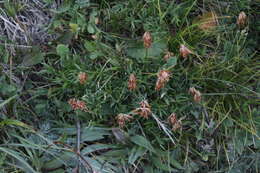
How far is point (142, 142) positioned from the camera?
78.0 inches

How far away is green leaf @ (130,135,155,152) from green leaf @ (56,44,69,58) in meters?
0.53

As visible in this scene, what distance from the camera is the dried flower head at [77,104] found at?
192 cm

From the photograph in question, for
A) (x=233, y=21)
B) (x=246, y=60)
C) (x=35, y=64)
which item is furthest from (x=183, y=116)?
(x=35, y=64)

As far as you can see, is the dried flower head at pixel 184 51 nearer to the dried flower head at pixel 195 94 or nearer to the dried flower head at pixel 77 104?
the dried flower head at pixel 195 94

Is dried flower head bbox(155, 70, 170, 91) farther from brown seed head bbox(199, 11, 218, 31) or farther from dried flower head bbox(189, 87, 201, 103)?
brown seed head bbox(199, 11, 218, 31)

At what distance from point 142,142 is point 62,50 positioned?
0.59 m

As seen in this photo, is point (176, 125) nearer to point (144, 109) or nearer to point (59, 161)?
point (144, 109)

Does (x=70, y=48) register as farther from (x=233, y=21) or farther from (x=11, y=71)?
(x=233, y=21)

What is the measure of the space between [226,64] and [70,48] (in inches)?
31.7

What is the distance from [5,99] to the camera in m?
2.05

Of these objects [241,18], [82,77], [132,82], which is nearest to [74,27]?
[82,77]

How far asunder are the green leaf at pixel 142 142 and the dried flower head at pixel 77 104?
0.92 feet

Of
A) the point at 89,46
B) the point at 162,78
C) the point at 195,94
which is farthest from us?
the point at 89,46

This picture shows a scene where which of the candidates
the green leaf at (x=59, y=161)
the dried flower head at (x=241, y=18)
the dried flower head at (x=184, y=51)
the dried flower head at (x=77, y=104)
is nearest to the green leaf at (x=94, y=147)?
the green leaf at (x=59, y=161)
